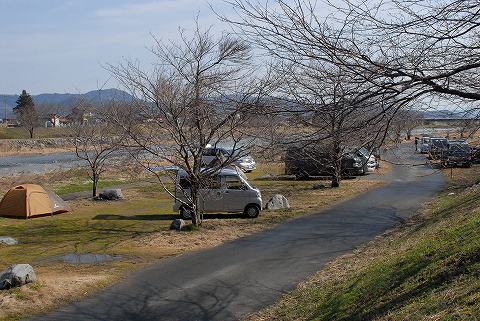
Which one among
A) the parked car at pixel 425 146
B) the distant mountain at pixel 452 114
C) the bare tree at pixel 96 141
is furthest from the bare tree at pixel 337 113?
the bare tree at pixel 96 141

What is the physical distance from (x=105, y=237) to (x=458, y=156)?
1091 centimetres

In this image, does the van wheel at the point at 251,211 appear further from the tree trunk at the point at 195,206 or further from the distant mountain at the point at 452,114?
the distant mountain at the point at 452,114

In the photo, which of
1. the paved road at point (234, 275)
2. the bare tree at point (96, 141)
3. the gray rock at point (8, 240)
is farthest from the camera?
the bare tree at point (96, 141)

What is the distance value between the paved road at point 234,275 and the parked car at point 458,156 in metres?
0.35

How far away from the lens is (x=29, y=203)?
20422 millimetres

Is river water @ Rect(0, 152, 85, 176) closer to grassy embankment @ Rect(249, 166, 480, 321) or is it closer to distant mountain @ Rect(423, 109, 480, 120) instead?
grassy embankment @ Rect(249, 166, 480, 321)

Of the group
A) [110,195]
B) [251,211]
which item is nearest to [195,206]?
[251,211]

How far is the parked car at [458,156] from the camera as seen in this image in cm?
757

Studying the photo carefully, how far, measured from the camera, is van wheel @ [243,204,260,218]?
19.5 meters

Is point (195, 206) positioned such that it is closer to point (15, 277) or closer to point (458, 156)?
point (15, 277)

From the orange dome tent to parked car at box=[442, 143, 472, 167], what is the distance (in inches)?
627

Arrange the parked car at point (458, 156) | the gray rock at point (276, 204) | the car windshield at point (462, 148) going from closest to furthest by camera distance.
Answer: the parked car at point (458, 156), the car windshield at point (462, 148), the gray rock at point (276, 204)

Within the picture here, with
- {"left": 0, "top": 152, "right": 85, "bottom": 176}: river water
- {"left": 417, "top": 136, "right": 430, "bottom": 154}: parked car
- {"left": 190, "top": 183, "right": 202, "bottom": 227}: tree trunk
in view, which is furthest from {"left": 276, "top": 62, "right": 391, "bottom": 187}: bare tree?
{"left": 0, "top": 152, "right": 85, "bottom": 176}: river water

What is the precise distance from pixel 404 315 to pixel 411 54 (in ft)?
8.61
